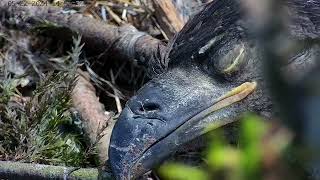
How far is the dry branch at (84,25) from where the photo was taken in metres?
4.68

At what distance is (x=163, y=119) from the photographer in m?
2.84

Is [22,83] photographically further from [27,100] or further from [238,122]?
[238,122]

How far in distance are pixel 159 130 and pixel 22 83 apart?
2.07 metres

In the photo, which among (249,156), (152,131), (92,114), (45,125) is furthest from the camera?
(92,114)

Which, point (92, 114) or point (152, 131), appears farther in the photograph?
point (92, 114)

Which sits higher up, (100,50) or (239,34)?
(239,34)

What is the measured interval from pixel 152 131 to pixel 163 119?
0.07 meters

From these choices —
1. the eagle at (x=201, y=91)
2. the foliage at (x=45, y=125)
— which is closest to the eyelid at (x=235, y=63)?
the eagle at (x=201, y=91)

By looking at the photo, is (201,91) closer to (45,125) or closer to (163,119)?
(163,119)

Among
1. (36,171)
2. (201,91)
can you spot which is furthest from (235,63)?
(36,171)

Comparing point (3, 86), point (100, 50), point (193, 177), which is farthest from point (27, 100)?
point (193, 177)

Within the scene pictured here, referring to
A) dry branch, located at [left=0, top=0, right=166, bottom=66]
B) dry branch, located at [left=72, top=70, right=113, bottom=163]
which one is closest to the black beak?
dry branch, located at [left=72, top=70, right=113, bottom=163]

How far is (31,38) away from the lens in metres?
4.91

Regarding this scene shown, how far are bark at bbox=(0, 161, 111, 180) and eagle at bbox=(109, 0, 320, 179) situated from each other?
698 mm
